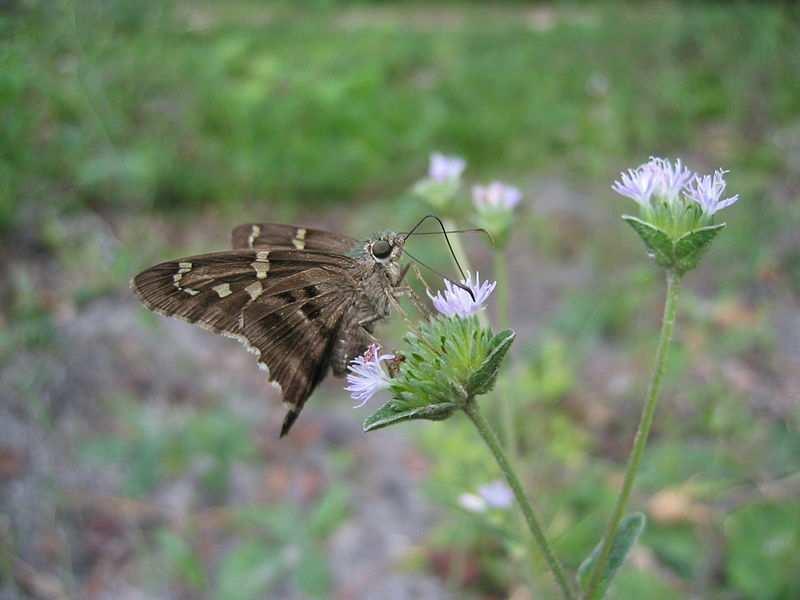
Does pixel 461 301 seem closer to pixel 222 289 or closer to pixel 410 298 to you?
pixel 410 298

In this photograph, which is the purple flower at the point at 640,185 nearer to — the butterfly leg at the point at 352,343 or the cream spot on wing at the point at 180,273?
the butterfly leg at the point at 352,343

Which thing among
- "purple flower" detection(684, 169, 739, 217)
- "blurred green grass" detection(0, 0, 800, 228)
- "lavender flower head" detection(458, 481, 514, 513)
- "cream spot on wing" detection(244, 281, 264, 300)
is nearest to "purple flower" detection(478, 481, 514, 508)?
"lavender flower head" detection(458, 481, 514, 513)

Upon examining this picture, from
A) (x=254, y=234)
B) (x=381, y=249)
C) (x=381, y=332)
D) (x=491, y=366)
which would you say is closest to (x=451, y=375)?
(x=491, y=366)

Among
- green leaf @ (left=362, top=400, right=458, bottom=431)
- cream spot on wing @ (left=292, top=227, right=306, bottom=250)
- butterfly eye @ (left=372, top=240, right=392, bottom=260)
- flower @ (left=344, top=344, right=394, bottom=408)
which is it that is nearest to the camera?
green leaf @ (left=362, top=400, right=458, bottom=431)

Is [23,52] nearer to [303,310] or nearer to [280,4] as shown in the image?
[303,310]

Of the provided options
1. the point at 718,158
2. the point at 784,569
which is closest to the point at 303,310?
the point at 784,569

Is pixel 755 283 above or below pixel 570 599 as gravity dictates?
above

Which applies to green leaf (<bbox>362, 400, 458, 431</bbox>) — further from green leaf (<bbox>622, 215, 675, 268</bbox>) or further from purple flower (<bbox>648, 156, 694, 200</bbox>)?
purple flower (<bbox>648, 156, 694, 200</bbox>)
